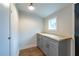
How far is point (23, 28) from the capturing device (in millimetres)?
4188

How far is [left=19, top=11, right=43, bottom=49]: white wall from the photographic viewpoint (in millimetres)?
4113

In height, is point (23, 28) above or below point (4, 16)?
below

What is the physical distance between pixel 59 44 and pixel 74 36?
0.36 meters

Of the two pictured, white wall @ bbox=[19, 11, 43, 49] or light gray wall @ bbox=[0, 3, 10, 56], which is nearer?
light gray wall @ bbox=[0, 3, 10, 56]

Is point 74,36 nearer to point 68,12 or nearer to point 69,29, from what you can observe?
point 69,29

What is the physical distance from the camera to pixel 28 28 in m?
4.33

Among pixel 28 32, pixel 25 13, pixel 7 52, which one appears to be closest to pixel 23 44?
pixel 28 32

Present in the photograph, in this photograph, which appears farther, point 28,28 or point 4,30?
point 28,28

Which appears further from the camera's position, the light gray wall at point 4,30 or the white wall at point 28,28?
the white wall at point 28,28

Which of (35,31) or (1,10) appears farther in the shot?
(35,31)

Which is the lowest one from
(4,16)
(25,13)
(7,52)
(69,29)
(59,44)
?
(7,52)

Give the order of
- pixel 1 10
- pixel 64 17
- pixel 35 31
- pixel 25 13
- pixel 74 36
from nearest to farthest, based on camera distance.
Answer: pixel 1 10 < pixel 74 36 < pixel 64 17 < pixel 25 13 < pixel 35 31

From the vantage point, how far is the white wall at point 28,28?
13.5ft

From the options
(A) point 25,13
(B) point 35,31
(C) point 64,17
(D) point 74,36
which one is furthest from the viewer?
(B) point 35,31
